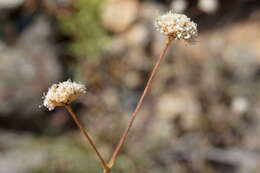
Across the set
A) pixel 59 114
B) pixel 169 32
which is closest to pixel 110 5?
pixel 59 114

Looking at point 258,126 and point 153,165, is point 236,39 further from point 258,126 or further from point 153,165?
point 153,165

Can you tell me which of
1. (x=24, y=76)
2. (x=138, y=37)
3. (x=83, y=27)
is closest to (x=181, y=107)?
(x=138, y=37)

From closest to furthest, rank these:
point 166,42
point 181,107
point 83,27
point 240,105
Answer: point 166,42 → point 240,105 → point 181,107 → point 83,27

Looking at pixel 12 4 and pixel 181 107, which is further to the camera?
pixel 12 4

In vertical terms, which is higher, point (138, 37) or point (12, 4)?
point (138, 37)

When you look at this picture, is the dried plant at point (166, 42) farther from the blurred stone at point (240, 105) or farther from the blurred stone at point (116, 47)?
the blurred stone at point (116, 47)

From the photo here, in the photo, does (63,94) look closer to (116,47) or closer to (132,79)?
(132,79)

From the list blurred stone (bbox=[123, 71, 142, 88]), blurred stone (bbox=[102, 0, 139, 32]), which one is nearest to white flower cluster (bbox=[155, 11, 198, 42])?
blurred stone (bbox=[123, 71, 142, 88])
